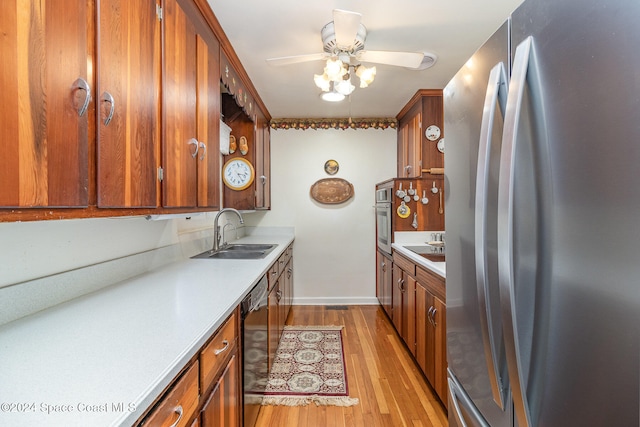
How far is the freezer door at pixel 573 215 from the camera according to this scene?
481mm

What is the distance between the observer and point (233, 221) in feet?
11.0

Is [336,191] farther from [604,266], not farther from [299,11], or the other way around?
[604,266]

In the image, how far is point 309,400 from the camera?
75.9 inches

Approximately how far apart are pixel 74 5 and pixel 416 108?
2918 millimetres

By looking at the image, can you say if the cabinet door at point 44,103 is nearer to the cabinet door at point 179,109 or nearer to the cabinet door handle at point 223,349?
the cabinet door at point 179,109

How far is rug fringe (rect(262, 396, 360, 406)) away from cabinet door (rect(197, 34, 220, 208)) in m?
1.32

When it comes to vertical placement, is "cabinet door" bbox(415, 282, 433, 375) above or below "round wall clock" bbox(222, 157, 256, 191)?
below

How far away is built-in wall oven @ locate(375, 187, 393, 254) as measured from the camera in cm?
312

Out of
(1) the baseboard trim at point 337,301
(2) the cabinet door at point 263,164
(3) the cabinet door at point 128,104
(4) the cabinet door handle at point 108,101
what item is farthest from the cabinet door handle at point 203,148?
(1) the baseboard trim at point 337,301

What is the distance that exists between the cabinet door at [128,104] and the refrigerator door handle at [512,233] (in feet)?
3.72

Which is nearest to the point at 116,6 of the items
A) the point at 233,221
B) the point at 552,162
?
the point at 552,162

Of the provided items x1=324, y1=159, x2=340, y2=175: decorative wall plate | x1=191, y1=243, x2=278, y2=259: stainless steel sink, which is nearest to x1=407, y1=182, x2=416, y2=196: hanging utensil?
x1=324, y1=159, x2=340, y2=175: decorative wall plate

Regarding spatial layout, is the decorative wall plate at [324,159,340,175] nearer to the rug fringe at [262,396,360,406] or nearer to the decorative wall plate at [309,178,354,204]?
the decorative wall plate at [309,178,354,204]

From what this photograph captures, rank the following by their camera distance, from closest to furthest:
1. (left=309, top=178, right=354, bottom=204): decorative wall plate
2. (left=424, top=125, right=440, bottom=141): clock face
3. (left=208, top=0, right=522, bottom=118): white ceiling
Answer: (left=208, top=0, right=522, bottom=118): white ceiling < (left=424, top=125, right=440, bottom=141): clock face < (left=309, top=178, right=354, bottom=204): decorative wall plate
